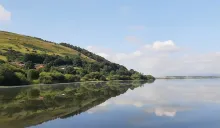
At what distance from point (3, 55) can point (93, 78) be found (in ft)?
196

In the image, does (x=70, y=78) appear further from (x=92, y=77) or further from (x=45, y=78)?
(x=92, y=77)

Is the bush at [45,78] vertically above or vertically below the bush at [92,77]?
below

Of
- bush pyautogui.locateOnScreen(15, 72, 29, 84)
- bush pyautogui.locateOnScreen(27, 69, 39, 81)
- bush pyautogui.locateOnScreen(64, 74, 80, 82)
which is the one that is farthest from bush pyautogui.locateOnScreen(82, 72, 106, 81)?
bush pyautogui.locateOnScreen(15, 72, 29, 84)

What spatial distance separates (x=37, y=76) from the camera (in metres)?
137

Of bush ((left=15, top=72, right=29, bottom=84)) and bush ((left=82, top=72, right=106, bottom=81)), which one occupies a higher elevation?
bush ((left=82, top=72, right=106, bottom=81))

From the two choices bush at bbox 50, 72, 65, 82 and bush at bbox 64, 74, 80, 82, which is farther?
bush at bbox 64, 74, 80, 82

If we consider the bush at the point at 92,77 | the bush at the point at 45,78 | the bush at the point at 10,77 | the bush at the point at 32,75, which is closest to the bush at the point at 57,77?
the bush at the point at 45,78

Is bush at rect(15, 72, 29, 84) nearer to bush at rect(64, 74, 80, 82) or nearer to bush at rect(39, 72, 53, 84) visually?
bush at rect(39, 72, 53, 84)

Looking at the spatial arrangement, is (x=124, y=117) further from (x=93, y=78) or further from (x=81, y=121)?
(x=93, y=78)

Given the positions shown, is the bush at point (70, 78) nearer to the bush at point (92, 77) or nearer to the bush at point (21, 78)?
the bush at point (92, 77)

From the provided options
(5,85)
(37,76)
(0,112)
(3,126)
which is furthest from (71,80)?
(3,126)

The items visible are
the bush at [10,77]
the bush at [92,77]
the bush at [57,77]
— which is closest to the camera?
the bush at [10,77]

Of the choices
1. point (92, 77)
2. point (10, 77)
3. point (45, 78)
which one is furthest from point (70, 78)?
point (10, 77)

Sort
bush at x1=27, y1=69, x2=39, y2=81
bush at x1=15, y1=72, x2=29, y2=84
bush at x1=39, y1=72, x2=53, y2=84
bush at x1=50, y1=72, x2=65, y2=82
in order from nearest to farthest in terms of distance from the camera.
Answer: bush at x1=15, y1=72, x2=29, y2=84
bush at x1=27, y1=69, x2=39, y2=81
bush at x1=39, y1=72, x2=53, y2=84
bush at x1=50, y1=72, x2=65, y2=82
